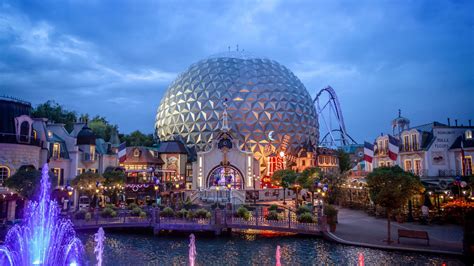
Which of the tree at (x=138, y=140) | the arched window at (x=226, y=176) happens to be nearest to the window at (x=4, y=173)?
the arched window at (x=226, y=176)

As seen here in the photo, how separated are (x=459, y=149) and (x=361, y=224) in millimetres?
15671

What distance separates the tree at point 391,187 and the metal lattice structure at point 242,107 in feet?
113

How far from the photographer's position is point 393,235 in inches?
969

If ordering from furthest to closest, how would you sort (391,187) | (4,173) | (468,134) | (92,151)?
(92,151), (468,134), (4,173), (391,187)

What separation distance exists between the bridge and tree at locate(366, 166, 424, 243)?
436 centimetres

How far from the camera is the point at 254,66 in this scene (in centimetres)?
6738

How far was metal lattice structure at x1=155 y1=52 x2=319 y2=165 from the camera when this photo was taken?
60.1m

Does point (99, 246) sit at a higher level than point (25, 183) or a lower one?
lower

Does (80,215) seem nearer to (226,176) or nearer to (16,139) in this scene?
(16,139)

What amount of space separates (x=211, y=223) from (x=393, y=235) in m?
13.3

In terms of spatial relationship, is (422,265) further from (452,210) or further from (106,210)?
(106,210)

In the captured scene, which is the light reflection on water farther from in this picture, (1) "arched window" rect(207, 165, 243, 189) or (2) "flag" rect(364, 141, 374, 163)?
(1) "arched window" rect(207, 165, 243, 189)

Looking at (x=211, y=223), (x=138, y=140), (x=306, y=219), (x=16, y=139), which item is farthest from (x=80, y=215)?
(x=138, y=140)

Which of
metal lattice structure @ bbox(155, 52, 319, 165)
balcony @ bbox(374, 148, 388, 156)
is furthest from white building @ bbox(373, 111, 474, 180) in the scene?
metal lattice structure @ bbox(155, 52, 319, 165)
